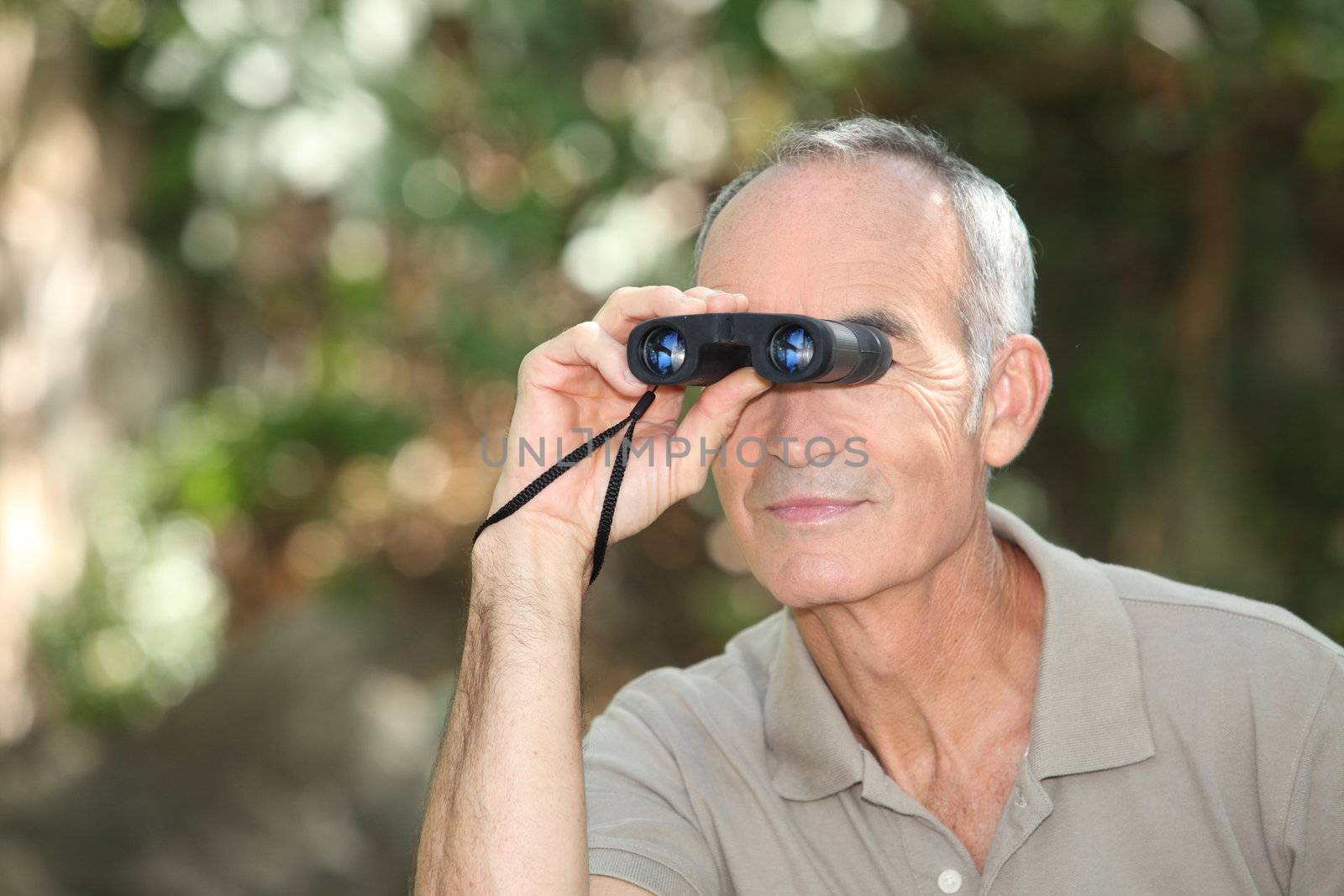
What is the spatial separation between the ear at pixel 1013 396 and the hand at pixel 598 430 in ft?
1.36

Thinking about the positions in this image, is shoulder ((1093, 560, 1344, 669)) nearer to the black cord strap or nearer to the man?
the man

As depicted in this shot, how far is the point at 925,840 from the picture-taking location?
2.08 metres

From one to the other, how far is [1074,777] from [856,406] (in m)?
0.64

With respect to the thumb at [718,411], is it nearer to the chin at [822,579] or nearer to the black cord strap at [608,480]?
the black cord strap at [608,480]

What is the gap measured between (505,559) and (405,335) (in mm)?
5269

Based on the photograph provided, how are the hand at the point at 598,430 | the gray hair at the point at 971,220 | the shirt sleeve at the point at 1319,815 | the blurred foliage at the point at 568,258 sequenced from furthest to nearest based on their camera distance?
1. the blurred foliage at the point at 568,258
2. the gray hair at the point at 971,220
3. the hand at the point at 598,430
4. the shirt sleeve at the point at 1319,815

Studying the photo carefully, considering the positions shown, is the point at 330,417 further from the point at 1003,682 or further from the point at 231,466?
the point at 1003,682

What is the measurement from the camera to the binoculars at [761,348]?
1.93m

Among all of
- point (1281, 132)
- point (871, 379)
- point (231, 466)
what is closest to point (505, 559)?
point (871, 379)

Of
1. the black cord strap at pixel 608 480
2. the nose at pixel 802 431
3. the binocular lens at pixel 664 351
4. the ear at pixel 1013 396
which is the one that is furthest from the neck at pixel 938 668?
the binocular lens at pixel 664 351

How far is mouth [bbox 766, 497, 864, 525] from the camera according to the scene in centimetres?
209

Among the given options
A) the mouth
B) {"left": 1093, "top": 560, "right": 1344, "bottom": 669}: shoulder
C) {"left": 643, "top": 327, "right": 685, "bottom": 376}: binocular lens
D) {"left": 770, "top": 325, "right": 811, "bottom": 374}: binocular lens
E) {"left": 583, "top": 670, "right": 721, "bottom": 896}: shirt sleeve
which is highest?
{"left": 643, "top": 327, "right": 685, "bottom": 376}: binocular lens

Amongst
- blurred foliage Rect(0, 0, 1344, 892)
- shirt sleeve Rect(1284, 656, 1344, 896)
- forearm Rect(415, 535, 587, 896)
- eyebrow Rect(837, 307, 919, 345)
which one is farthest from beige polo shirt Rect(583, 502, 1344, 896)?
blurred foliage Rect(0, 0, 1344, 892)

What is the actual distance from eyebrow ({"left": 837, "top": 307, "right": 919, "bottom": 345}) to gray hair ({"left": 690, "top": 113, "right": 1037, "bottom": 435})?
12cm
